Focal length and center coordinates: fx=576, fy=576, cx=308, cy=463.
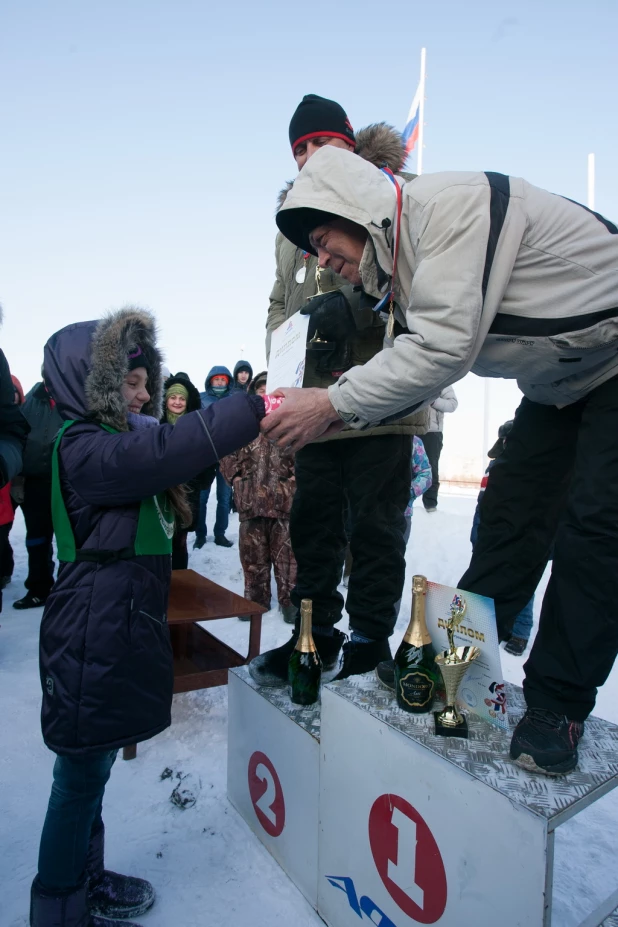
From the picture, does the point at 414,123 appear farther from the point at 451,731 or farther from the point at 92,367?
the point at 451,731

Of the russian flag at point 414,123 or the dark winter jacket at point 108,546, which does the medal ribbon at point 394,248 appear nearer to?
the dark winter jacket at point 108,546

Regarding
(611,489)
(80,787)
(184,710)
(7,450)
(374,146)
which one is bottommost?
(184,710)

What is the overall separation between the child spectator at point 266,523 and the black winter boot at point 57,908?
2.91 metres

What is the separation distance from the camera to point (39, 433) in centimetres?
439

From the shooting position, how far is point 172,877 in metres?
1.67

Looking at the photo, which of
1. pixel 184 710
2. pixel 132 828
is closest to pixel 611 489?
pixel 132 828

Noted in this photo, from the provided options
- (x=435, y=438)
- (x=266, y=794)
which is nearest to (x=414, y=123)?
(x=435, y=438)

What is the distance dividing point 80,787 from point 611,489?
1436mm

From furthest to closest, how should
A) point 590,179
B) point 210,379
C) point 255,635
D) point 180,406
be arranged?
point 590,179 < point 210,379 < point 180,406 < point 255,635

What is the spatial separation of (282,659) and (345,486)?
65 centimetres

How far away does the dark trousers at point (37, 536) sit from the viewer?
178 inches

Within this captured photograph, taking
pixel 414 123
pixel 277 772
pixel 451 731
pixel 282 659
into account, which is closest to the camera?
pixel 451 731

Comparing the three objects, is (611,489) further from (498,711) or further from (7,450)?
(7,450)

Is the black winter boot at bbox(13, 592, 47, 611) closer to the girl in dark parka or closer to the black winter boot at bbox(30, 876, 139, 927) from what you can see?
the girl in dark parka
